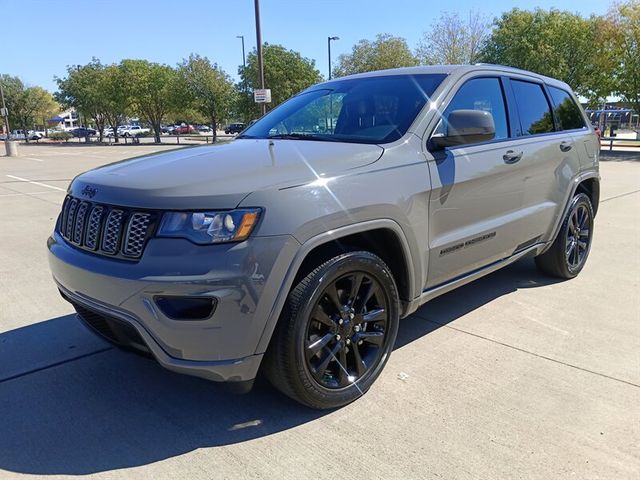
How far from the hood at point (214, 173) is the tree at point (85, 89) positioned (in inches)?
1754

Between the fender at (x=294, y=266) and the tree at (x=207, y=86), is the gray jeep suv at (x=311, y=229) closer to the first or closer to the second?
the fender at (x=294, y=266)

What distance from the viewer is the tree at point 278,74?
36.3m

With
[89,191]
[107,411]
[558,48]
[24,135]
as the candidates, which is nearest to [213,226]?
[89,191]

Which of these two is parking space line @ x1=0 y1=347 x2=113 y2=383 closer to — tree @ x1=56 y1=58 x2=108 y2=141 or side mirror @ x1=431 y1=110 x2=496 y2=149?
side mirror @ x1=431 y1=110 x2=496 y2=149

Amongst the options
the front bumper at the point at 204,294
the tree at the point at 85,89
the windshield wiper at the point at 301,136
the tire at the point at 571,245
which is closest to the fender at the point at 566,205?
the tire at the point at 571,245

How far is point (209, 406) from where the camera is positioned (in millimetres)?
2918

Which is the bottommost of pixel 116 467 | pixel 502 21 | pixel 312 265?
pixel 116 467

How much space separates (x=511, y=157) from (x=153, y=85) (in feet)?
139

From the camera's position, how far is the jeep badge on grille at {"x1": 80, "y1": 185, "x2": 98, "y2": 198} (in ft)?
8.79

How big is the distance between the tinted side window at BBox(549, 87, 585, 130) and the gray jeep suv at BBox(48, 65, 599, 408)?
2.85 ft

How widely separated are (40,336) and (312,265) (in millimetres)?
2399

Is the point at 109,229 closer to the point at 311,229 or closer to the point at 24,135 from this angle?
the point at 311,229

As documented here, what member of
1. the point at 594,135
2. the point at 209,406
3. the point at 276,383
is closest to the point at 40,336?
the point at 209,406

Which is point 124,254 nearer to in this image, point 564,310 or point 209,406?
point 209,406
